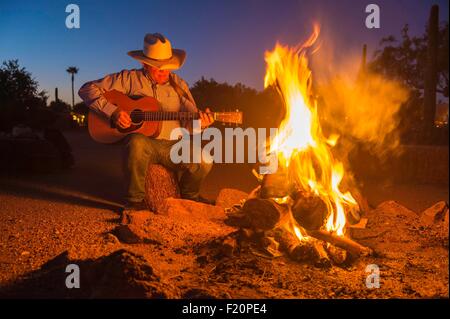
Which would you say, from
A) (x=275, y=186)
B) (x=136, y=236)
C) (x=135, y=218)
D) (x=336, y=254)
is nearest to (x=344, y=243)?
(x=336, y=254)

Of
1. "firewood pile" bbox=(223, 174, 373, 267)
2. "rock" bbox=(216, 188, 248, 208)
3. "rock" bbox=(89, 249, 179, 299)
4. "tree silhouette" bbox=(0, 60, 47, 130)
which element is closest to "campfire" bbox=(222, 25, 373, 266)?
"firewood pile" bbox=(223, 174, 373, 267)

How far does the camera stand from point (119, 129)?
565 cm

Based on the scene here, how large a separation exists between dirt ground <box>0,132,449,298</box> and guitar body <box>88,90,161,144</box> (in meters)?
0.90

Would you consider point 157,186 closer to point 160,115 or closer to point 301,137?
point 160,115

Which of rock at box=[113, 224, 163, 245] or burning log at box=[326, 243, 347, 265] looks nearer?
burning log at box=[326, 243, 347, 265]

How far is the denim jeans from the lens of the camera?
5219mm

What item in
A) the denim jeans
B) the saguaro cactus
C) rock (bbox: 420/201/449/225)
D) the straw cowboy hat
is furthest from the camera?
the saguaro cactus

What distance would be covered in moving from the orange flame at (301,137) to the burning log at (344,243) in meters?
0.47

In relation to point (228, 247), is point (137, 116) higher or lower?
higher

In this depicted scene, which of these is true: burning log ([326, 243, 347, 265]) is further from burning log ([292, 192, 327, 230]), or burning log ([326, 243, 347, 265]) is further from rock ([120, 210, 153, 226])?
rock ([120, 210, 153, 226])

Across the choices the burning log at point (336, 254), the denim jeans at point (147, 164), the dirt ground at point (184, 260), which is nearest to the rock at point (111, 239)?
the dirt ground at point (184, 260)

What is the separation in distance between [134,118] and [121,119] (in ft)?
0.90
